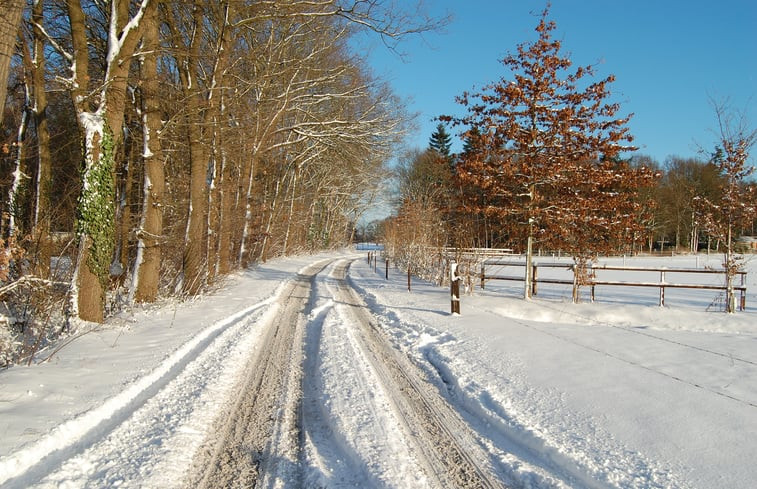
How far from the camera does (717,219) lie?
12570mm

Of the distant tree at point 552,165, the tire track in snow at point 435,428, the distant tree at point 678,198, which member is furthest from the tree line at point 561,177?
the distant tree at point 678,198

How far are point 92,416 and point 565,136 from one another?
38.4 ft

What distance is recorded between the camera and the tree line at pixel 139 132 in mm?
7895

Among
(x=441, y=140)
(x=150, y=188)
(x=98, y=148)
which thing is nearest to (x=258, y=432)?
(x=98, y=148)

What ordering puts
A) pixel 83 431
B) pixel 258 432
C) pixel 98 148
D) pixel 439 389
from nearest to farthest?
pixel 83 431 → pixel 258 432 → pixel 439 389 → pixel 98 148

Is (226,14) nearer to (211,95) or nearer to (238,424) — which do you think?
(211,95)

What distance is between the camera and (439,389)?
5.53 meters

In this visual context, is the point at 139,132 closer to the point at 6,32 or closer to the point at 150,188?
the point at 150,188

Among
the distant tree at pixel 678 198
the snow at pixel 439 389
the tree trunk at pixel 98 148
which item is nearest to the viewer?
the snow at pixel 439 389

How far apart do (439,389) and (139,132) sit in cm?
1265

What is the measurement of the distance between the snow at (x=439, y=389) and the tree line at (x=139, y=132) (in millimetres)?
1741

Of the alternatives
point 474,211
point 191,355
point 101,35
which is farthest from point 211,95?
point 191,355

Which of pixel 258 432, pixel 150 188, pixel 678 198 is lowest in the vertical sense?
pixel 258 432

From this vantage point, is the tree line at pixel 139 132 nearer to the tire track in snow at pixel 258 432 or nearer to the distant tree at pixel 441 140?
the tire track in snow at pixel 258 432
